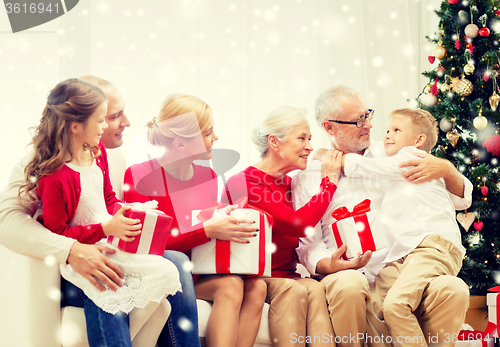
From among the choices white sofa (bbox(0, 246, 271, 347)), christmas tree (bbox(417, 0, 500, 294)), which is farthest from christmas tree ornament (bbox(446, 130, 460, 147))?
white sofa (bbox(0, 246, 271, 347))

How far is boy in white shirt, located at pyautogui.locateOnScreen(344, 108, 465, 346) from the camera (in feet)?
5.68

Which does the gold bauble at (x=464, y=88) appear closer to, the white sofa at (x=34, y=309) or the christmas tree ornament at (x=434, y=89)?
the christmas tree ornament at (x=434, y=89)

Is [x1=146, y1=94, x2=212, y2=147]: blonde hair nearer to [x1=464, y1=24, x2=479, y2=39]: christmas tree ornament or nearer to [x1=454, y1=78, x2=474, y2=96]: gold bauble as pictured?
[x1=454, y1=78, x2=474, y2=96]: gold bauble

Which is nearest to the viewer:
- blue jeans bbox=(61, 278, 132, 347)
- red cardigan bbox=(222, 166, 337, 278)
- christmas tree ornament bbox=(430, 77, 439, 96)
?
blue jeans bbox=(61, 278, 132, 347)

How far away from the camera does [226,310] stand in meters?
1.63

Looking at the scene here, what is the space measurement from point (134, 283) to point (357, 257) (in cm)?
88

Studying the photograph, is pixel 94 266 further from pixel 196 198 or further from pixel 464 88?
pixel 464 88

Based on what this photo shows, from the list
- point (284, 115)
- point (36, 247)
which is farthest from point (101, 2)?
point (36, 247)

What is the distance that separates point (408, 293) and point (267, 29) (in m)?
2.24

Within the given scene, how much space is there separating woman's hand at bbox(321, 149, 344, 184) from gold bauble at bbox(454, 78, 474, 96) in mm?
1076

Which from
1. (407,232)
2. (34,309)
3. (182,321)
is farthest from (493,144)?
(34,309)

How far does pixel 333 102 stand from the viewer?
7.30 ft

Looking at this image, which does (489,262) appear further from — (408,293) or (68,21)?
(68,21)

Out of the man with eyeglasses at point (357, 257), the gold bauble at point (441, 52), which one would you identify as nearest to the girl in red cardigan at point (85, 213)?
the man with eyeglasses at point (357, 257)
